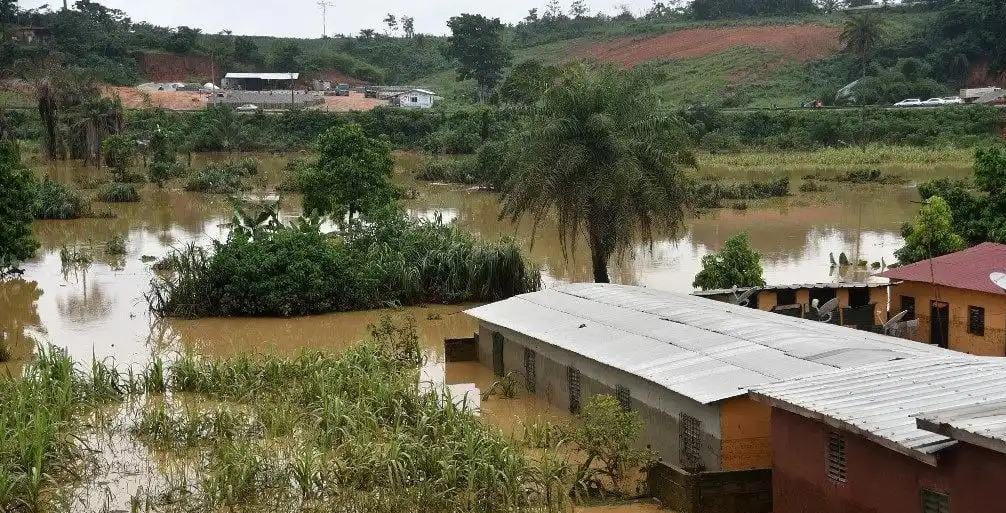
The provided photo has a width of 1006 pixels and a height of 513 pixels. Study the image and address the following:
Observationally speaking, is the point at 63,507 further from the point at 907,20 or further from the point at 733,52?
the point at 907,20

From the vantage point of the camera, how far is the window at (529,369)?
1647cm

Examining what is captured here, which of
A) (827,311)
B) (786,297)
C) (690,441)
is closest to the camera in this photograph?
(690,441)

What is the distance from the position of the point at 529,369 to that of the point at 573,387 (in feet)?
5.59

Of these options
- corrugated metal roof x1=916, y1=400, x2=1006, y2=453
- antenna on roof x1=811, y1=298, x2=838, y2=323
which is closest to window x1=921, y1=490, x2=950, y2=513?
corrugated metal roof x1=916, y1=400, x2=1006, y2=453

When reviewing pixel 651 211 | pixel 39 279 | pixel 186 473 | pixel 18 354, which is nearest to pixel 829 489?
pixel 186 473

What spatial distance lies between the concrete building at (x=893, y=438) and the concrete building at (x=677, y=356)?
2.29ft

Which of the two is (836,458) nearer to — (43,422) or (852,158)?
(43,422)

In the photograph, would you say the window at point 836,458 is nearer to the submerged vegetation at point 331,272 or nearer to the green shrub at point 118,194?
the submerged vegetation at point 331,272

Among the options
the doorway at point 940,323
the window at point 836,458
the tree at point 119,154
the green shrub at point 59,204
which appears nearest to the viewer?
the window at point 836,458

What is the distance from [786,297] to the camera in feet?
63.5

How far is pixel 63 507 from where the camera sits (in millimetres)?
11258

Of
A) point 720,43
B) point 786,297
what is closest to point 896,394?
point 786,297

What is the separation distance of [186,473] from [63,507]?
1382 mm

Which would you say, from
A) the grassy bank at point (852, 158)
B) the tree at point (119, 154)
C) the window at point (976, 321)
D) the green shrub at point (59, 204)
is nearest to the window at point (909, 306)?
the window at point (976, 321)
